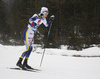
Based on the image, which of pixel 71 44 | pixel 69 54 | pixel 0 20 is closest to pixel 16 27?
pixel 0 20

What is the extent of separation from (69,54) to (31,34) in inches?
200

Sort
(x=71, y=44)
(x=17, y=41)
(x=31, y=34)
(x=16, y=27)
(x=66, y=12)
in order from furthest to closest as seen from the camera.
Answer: (x=16, y=27) → (x=17, y=41) → (x=66, y=12) → (x=71, y=44) → (x=31, y=34)

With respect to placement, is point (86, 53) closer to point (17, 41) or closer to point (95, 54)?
point (95, 54)

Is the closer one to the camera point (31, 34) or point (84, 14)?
point (31, 34)

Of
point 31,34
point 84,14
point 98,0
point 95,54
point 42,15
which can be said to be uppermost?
point 98,0

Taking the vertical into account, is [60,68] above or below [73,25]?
below

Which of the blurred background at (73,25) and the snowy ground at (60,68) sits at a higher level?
the blurred background at (73,25)

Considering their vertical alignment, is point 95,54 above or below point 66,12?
below

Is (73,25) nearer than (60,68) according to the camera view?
No

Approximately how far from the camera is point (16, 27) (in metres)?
35.9

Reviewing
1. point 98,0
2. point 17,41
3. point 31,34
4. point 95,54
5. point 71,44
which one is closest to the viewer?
point 31,34

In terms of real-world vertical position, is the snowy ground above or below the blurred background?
below

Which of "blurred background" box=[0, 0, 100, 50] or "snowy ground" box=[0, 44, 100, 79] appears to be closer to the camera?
"snowy ground" box=[0, 44, 100, 79]

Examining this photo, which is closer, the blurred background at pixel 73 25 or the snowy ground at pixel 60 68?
the snowy ground at pixel 60 68
